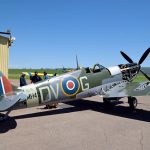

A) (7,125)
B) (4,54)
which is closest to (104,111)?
(7,125)

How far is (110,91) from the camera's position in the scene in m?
14.1

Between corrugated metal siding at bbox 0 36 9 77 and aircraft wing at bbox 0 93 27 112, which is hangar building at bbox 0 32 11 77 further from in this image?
aircraft wing at bbox 0 93 27 112

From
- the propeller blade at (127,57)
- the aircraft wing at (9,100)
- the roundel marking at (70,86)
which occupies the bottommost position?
the aircraft wing at (9,100)

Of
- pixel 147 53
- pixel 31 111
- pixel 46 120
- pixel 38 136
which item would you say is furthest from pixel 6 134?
pixel 147 53

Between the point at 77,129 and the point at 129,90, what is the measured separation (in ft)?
15.7

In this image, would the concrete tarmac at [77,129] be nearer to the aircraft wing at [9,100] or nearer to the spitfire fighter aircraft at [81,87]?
the spitfire fighter aircraft at [81,87]

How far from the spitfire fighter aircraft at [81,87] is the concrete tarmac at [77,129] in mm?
781

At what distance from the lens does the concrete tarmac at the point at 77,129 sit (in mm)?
7711

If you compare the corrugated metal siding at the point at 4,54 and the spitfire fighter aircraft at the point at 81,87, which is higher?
the corrugated metal siding at the point at 4,54

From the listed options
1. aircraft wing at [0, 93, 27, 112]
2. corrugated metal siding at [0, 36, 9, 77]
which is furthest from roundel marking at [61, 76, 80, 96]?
corrugated metal siding at [0, 36, 9, 77]

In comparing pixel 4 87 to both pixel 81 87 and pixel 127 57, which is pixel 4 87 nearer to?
pixel 81 87

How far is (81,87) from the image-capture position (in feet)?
44.1

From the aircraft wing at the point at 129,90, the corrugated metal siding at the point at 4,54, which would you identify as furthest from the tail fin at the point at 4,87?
the corrugated metal siding at the point at 4,54

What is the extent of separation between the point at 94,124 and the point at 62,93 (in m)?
2.62
